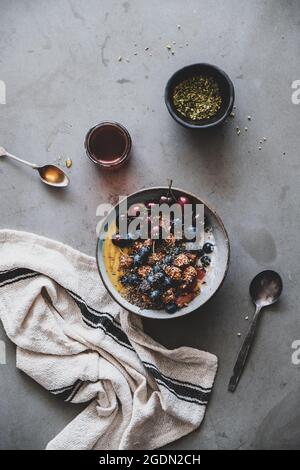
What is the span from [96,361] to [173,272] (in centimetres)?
42

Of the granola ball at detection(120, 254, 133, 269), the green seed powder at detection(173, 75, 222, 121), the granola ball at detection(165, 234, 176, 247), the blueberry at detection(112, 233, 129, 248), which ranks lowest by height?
the granola ball at detection(120, 254, 133, 269)

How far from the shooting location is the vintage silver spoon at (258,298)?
7.27ft

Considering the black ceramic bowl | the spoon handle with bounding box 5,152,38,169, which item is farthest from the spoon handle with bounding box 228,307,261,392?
the spoon handle with bounding box 5,152,38,169

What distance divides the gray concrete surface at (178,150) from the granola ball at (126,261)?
0.65 feet

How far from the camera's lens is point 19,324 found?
220 centimetres

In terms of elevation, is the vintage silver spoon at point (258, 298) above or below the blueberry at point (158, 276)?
below

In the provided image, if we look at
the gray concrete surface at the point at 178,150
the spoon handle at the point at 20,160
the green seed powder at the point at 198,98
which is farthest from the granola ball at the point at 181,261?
the spoon handle at the point at 20,160

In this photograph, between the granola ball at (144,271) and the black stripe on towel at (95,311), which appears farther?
the black stripe on towel at (95,311)

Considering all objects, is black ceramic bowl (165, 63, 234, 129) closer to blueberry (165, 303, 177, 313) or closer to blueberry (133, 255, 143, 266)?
blueberry (133, 255, 143, 266)

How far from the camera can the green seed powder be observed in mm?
2205

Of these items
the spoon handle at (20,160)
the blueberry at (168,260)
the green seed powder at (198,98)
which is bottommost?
the blueberry at (168,260)

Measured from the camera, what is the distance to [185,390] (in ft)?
7.26

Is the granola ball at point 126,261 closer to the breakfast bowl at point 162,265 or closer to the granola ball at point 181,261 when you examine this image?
the breakfast bowl at point 162,265

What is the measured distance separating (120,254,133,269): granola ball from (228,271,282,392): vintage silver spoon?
433mm
